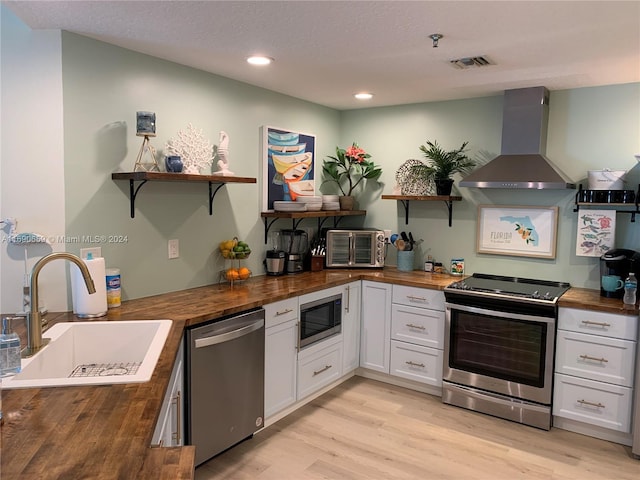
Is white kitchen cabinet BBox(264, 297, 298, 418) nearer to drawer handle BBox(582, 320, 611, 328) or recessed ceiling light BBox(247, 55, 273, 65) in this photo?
recessed ceiling light BBox(247, 55, 273, 65)

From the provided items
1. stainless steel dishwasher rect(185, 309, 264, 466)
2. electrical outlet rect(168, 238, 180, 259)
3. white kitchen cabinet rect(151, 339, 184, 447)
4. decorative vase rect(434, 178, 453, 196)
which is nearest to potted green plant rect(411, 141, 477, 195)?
decorative vase rect(434, 178, 453, 196)

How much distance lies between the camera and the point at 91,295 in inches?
96.4

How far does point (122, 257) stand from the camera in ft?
9.27

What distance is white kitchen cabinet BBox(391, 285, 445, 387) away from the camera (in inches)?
144

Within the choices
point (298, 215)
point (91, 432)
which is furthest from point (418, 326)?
point (91, 432)

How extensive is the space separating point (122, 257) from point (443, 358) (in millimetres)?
2313

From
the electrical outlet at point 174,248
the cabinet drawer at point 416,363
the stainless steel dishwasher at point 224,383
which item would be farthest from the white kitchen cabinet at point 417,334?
the electrical outlet at point 174,248

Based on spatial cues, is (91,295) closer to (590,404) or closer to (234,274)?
(234,274)

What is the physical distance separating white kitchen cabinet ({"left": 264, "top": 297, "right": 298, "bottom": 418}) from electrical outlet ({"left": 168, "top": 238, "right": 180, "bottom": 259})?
68 cm

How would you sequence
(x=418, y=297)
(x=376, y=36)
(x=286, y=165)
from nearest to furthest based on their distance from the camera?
(x=376, y=36) < (x=418, y=297) < (x=286, y=165)

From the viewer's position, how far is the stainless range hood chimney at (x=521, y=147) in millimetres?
3446

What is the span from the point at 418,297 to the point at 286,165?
1.47 meters

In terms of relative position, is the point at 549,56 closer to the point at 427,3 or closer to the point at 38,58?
the point at 427,3

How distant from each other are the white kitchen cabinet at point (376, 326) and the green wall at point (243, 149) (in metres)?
0.65
